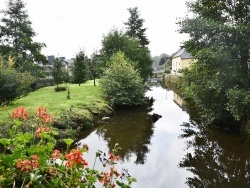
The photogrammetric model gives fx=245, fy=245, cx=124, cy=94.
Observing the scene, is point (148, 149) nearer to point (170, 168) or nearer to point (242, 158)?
point (170, 168)

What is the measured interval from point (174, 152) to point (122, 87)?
504 inches

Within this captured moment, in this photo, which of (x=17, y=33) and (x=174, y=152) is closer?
(x=174, y=152)

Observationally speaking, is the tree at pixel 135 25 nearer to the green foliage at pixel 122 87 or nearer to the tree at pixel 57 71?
the tree at pixel 57 71

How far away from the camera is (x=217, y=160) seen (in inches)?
405

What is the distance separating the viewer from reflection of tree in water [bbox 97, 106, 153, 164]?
38.9ft

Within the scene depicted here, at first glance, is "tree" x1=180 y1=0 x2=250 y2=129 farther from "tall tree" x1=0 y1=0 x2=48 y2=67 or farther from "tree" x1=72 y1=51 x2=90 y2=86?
"tall tree" x1=0 y1=0 x2=48 y2=67

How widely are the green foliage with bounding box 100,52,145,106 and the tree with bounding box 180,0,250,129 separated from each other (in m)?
9.96

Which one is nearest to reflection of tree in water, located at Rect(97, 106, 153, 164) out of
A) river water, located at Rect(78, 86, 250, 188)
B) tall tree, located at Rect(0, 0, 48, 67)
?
river water, located at Rect(78, 86, 250, 188)

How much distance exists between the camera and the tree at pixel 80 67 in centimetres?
3256

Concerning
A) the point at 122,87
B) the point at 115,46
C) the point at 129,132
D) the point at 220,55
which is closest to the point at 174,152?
the point at 129,132

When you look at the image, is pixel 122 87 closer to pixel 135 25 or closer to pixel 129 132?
pixel 129 132

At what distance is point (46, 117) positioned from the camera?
3762 mm

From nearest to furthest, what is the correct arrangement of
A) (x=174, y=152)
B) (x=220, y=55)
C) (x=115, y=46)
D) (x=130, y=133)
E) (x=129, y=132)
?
(x=174, y=152) → (x=220, y=55) → (x=130, y=133) → (x=129, y=132) → (x=115, y=46)

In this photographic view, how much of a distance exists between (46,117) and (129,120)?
15144 millimetres
